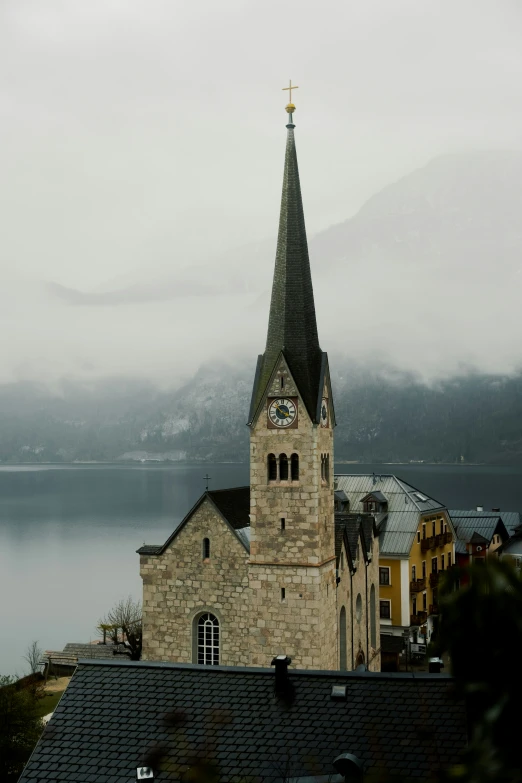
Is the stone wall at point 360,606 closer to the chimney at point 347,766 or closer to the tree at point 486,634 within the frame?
the chimney at point 347,766

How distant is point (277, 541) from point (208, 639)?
5.82 metres

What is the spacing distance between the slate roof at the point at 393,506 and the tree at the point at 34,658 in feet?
81.0

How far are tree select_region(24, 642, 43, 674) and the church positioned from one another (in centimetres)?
2431

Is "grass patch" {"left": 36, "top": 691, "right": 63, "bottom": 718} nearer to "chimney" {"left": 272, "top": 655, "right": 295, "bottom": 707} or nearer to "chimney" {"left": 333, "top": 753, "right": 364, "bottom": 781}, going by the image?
"chimney" {"left": 272, "top": 655, "right": 295, "bottom": 707}

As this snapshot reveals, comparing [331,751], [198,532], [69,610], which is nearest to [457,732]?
[331,751]

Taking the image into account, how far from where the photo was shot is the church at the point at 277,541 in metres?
40.9

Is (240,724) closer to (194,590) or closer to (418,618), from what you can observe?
(194,590)

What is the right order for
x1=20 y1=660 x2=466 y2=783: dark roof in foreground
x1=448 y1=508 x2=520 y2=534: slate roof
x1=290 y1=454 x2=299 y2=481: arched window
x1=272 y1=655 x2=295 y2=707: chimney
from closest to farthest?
x1=20 y1=660 x2=466 y2=783: dark roof in foreground, x1=272 y1=655 x2=295 y2=707: chimney, x1=290 y1=454 x2=299 y2=481: arched window, x1=448 y1=508 x2=520 y2=534: slate roof

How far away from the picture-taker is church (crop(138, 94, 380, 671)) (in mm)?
40906

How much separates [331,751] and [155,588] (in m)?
22.6

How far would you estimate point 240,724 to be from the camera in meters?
22.8

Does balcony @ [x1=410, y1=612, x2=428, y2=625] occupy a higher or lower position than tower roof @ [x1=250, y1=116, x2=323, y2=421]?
lower

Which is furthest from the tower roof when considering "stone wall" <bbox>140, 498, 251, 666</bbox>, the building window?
the building window

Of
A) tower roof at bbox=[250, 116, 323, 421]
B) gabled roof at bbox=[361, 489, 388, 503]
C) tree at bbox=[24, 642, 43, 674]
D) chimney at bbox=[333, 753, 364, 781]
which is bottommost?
tree at bbox=[24, 642, 43, 674]
